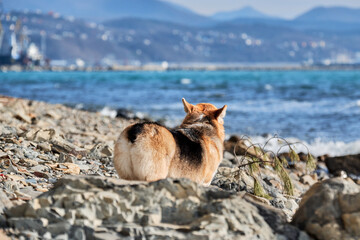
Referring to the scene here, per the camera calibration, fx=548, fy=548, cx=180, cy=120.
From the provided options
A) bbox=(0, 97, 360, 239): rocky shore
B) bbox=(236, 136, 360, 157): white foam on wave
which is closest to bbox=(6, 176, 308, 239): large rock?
bbox=(0, 97, 360, 239): rocky shore

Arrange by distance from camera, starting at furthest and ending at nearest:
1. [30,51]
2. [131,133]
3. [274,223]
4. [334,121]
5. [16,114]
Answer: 1. [30,51]
2. [334,121]
3. [16,114]
4. [131,133]
5. [274,223]

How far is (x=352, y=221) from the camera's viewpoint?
12.8 feet

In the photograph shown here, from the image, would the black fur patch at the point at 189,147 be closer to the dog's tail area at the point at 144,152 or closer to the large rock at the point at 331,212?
the dog's tail area at the point at 144,152

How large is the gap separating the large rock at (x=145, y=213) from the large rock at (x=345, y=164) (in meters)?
8.51

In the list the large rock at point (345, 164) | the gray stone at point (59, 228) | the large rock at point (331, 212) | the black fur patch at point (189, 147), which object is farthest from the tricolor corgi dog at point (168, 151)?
the large rock at point (345, 164)

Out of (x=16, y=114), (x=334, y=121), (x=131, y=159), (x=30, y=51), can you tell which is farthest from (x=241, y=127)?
(x=30, y=51)

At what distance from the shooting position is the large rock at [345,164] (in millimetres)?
12188

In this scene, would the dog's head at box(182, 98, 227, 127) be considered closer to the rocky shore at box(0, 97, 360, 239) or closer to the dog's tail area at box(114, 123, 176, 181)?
the dog's tail area at box(114, 123, 176, 181)

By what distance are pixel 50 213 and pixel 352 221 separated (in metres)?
2.18

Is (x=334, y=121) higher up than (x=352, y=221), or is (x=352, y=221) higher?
(x=352, y=221)

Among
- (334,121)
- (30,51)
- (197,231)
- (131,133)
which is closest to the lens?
(197,231)

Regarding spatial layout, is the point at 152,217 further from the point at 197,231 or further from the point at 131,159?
the point at 131,159

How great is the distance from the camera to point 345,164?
12367 mm

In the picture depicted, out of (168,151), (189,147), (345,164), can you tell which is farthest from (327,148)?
(168,151)
